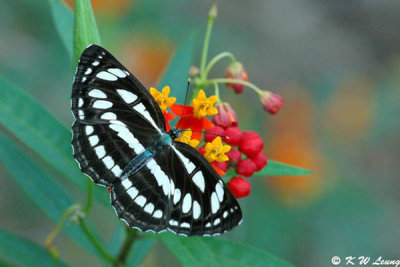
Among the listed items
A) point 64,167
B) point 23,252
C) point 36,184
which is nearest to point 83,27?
point 64,167

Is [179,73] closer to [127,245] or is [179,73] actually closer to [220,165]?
[220,165]

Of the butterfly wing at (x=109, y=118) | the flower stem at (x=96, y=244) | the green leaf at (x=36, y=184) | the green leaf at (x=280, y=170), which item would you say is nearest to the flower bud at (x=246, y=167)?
the green leaf at (x=280, y=170)

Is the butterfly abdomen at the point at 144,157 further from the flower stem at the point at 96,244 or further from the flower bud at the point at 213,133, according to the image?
the flower stem at the point at 96,244

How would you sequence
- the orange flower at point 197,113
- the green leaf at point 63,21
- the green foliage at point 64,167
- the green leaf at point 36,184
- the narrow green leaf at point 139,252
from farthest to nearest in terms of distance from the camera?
the narrow green leaf at point 139,252 → the green leaf at point 36,184 → the green leaf at point 63,21 → the orange flower at point 197,113 → the green foliage at point 64,167

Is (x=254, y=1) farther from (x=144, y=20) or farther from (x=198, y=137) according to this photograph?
(x=198, y=137)

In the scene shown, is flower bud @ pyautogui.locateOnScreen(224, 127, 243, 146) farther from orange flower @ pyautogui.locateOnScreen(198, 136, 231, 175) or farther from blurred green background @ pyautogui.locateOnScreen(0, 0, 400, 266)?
blurred green background @ pyautogui.locateOnScreen(0, 0, 400, 266)

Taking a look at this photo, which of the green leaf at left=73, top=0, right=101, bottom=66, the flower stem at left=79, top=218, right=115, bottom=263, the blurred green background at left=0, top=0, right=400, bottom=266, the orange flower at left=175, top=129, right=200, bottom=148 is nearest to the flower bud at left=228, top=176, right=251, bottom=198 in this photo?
the orange flower at left=175, top=129, right=200, bottom=148
